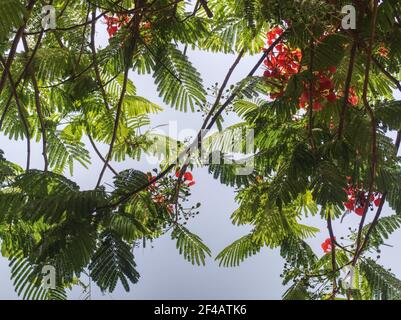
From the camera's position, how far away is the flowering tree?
89.7 inches

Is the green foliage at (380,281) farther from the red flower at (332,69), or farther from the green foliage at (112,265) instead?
the green foliage at (112,265)

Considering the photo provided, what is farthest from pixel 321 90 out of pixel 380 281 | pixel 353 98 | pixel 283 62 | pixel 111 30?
pixel 111 30

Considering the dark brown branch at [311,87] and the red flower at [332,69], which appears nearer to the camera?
the dark brown branch at [311,87]

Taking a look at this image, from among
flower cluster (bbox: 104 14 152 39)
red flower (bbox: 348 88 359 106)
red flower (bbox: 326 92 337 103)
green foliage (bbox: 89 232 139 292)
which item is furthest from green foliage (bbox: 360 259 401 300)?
flower cluster (bbox: 104 14 152 39)

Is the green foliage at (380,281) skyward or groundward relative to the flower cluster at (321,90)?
groundward

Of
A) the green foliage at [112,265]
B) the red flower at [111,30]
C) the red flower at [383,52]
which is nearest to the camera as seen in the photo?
the green foliage at [112,265]

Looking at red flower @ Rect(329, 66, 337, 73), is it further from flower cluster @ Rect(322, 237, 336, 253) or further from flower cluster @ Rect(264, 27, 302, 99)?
flower cluster @ Rect(322, 237, 336, 253)

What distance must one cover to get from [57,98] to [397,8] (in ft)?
4.95

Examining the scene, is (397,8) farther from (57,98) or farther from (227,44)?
(57,98)

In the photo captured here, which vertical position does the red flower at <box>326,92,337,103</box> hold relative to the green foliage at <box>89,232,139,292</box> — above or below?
above

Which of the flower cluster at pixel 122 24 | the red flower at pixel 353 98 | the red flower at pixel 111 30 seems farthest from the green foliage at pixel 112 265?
the red flower at pixel 111 30

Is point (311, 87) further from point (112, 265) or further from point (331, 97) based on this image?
point (112, 265)

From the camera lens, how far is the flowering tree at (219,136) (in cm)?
228
